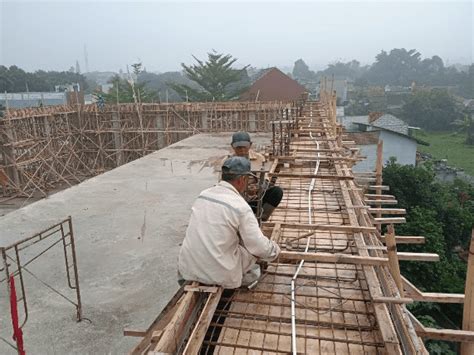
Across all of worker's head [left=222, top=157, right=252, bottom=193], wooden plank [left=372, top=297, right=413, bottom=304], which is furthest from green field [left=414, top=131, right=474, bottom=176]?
worker's head [left=222, top=157, right=252, bottom=193]

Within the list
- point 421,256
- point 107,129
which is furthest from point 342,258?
point 107,129

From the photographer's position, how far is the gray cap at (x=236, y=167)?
297cm

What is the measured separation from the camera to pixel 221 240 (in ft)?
9.16

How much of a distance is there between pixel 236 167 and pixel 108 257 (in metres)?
3.30

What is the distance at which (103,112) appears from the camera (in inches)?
742

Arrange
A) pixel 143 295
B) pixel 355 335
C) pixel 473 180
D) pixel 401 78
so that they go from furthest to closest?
pixel 401 78, pixel 473 180, pixel 143 295, pixel 355 335

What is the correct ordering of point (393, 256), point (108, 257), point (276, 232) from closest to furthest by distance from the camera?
point (393, 256), point (276, 232), point (108, 257)

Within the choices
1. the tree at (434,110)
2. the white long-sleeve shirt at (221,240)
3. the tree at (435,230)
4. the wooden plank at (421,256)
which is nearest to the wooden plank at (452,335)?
the wooden plank at (421,256)

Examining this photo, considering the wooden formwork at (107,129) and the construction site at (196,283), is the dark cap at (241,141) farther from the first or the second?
the wooden formwork at (107,129)

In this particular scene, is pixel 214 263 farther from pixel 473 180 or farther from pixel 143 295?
pixel 473 180

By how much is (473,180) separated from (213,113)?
20.1 metres

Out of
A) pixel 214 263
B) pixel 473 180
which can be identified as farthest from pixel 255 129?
pixel 473 180

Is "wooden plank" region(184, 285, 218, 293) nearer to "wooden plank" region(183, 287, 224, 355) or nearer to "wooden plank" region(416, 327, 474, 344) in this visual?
"wooden plank" region(183, 287, 224, 355)

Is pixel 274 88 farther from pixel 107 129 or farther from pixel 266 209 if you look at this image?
pixel 266 209
